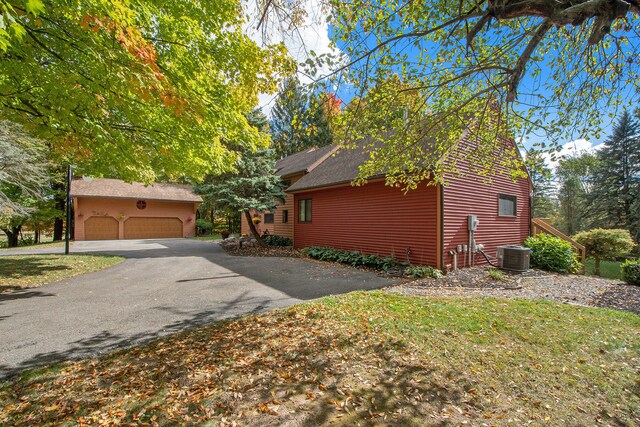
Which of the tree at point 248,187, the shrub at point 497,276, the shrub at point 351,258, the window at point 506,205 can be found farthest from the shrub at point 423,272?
the tree at point 248,187

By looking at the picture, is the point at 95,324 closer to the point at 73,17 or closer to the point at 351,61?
the point at 73,17

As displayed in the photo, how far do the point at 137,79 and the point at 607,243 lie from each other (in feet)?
53.8

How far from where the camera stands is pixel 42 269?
27.5 feet

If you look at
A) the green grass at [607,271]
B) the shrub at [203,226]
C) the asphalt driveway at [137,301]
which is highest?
Answer: the shrub at [203,226]

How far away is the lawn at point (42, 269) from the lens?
6980 mm

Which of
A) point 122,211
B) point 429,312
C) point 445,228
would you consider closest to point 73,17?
point 429,312

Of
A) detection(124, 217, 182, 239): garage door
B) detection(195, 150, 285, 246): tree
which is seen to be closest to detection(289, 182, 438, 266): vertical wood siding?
detection(195, 150, 285, 246): tree

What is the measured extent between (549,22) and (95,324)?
7.81 meters

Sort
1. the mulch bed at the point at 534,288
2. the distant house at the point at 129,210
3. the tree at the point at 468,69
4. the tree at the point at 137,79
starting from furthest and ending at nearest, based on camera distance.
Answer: the distant house at the point at 129,210 < the mulch bed at the point at 534,288 < the tree at the point at 468,69 < the tree at the point at 137,79

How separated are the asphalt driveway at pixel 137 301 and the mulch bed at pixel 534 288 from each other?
4.09ft

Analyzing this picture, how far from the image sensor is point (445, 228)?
8.87 metres

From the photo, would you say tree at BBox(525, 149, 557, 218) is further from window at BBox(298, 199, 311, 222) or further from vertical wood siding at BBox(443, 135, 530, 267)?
window at BBox(298, 199, 311, 222)

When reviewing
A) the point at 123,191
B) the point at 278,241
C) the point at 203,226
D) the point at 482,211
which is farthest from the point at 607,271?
the point at 123,191

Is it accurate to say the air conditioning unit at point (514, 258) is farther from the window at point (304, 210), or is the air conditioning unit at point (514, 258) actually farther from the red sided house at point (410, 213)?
the window at point (304, 210)
